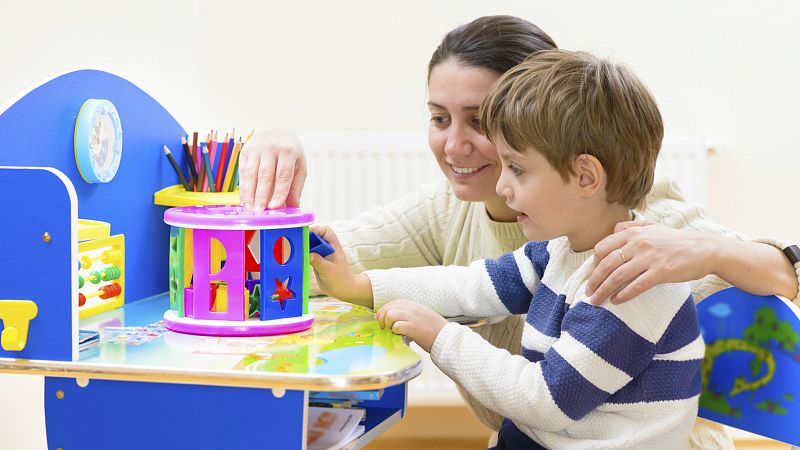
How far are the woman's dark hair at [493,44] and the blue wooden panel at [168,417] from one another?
72 centimetres

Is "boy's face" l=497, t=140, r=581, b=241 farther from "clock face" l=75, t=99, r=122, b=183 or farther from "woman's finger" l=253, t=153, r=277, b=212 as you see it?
"clock face" l=75, t=99, r=122, b=183

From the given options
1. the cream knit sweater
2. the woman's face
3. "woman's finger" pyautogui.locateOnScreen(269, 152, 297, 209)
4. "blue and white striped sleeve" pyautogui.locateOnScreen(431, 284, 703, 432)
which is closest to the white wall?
the cream knit sweater

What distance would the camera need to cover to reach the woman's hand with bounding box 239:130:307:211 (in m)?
1.32

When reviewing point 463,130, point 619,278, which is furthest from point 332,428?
point 463,130

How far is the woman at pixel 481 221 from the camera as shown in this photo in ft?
3.84

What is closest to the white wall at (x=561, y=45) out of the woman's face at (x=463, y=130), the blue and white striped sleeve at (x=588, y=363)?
the woman's face at (x=463, y=130)

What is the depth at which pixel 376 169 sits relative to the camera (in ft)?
8.43

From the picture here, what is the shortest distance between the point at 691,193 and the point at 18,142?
72.5 inches

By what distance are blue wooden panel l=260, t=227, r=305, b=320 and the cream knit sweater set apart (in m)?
0.37

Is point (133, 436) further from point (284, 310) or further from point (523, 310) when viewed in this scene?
point (523, 310)

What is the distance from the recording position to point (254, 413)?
1035mm

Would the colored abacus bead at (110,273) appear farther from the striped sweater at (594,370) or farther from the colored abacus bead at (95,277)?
the striped sweater at (594,370)

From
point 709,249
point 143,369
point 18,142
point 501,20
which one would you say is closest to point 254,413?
point 143,369

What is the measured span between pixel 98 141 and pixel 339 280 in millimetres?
390
